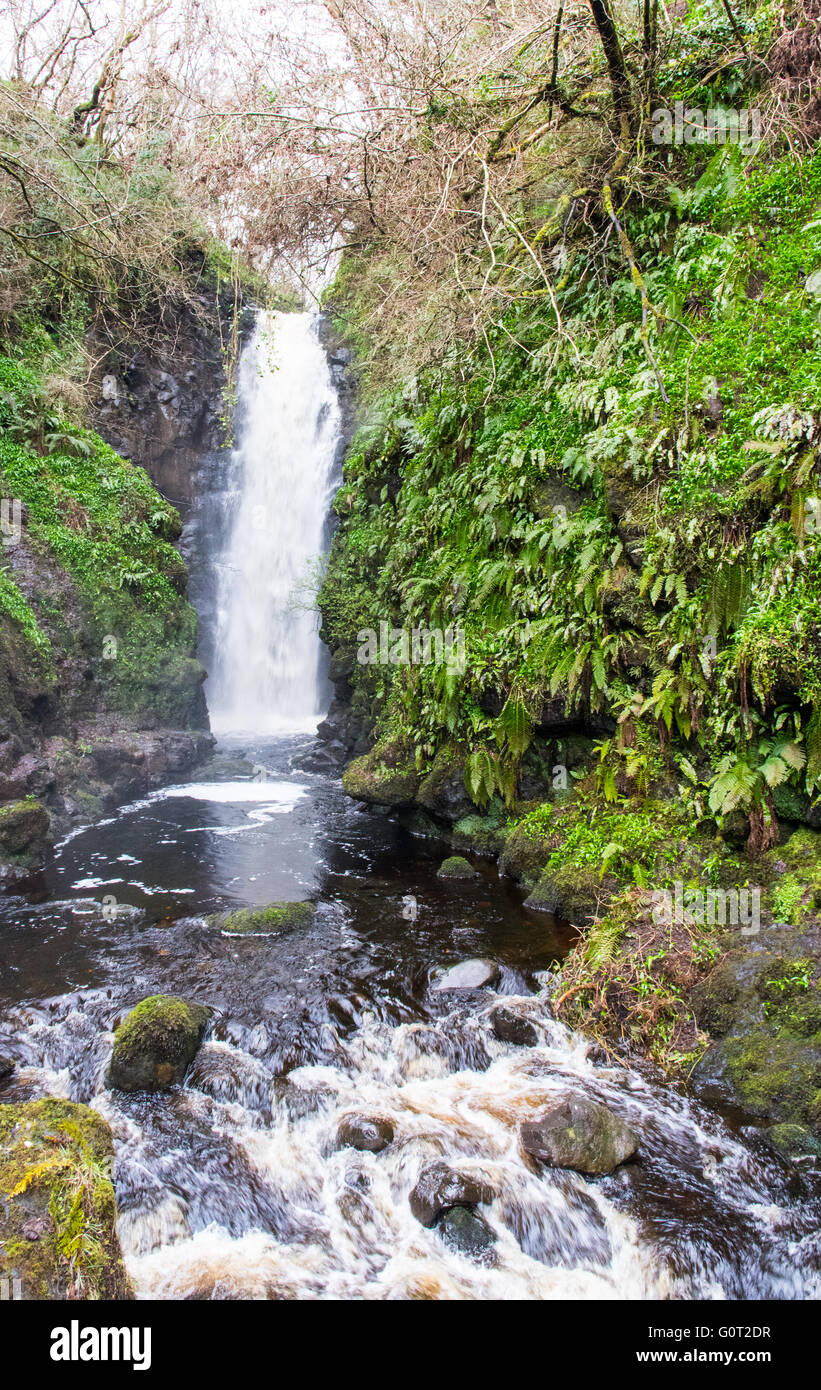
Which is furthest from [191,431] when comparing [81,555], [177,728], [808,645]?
[808,645]

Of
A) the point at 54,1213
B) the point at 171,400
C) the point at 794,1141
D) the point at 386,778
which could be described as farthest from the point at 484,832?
the point at 171,400

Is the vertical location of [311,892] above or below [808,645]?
below

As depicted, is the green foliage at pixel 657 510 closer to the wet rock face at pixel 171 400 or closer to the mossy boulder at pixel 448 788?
the mossy boulder at pixel 448 788

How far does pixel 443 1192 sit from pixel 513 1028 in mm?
1629

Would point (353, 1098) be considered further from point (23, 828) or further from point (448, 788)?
point (23, 828)

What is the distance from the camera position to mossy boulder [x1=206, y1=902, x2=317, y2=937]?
24.1 feet

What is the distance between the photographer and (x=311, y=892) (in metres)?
8.51

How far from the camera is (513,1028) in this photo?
18.3 ft

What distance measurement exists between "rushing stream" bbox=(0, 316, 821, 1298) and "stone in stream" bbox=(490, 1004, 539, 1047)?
0.09m

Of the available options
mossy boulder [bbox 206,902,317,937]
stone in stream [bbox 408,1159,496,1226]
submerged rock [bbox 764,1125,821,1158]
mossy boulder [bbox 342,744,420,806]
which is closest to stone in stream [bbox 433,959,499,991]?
mossy boulder [bbox 206,902,317,937]

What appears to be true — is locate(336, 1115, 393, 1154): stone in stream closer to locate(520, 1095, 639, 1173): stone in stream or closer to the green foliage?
locate(520, 1095, 639, 1173): stone in stream

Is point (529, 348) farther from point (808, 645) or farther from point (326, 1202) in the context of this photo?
point (326, 1202)

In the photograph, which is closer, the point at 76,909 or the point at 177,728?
the point at 76,909

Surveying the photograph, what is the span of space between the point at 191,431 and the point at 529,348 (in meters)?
13.2
